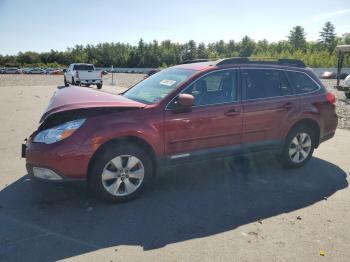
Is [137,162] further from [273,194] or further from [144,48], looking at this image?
[144,48]

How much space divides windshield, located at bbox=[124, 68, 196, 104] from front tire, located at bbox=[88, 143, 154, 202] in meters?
0.80

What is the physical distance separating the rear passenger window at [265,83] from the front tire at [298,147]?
0.70 m

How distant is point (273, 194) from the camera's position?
463 centimetres

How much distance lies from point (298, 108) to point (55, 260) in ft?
13.7

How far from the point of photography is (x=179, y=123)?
441 cm

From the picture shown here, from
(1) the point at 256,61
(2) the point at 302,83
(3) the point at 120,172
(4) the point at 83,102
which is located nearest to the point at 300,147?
(2) the point at 302,83

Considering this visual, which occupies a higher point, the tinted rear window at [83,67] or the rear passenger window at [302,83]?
the tinted rear window at [83,67]

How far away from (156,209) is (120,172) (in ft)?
2.06

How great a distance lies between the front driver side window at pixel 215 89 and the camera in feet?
15.3

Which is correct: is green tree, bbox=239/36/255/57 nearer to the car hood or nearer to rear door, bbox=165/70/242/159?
rear door, bbox=165/70/242/159

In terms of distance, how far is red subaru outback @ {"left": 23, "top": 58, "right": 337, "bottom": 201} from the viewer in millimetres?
3928

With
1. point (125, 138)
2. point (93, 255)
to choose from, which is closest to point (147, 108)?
point (125, 138)

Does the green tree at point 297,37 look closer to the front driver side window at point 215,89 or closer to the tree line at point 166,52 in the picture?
the tree line at point 166,52

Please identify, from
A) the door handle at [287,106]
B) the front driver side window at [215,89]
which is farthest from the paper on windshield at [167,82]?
the door handle at [287,106]
